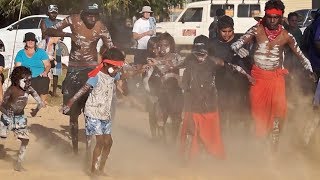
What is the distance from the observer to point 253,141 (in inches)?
331

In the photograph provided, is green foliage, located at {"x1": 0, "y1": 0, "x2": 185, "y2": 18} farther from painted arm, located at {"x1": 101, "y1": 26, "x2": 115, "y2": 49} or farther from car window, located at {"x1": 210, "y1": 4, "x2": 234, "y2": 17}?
painted arm, located at {"x1": 101, "y1": 26, "x2": 115, "y2": 49}

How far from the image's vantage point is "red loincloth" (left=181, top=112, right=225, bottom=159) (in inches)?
310

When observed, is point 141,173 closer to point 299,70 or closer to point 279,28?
point 279,28

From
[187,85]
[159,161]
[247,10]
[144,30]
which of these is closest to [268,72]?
[187,85]

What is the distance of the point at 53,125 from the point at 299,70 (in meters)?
4.02

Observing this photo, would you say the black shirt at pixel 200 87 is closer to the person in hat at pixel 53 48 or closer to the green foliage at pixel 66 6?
the person in hat at pixel 53 48

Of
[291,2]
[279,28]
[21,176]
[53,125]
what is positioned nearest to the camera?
[21,176]

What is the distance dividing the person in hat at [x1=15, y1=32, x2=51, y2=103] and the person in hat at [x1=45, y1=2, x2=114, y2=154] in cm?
250

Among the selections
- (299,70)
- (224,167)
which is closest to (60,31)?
(224,167)

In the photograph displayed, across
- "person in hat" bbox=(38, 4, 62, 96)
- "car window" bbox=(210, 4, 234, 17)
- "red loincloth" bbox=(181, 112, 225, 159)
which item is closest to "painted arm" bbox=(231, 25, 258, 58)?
"red loincloth" bbox=(181, 112, 225, 159)

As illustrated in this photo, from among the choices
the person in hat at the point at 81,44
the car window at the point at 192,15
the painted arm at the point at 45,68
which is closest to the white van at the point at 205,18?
the car window at the point at 192,15

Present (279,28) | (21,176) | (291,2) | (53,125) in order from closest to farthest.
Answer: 1. (21,176)
2. (279,28)
3. (53,125)
4. (291,2)

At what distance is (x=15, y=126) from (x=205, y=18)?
16.2m

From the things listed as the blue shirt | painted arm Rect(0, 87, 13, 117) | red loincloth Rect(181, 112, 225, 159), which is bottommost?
red loincloth Rect(181, 112, 225, 159)
